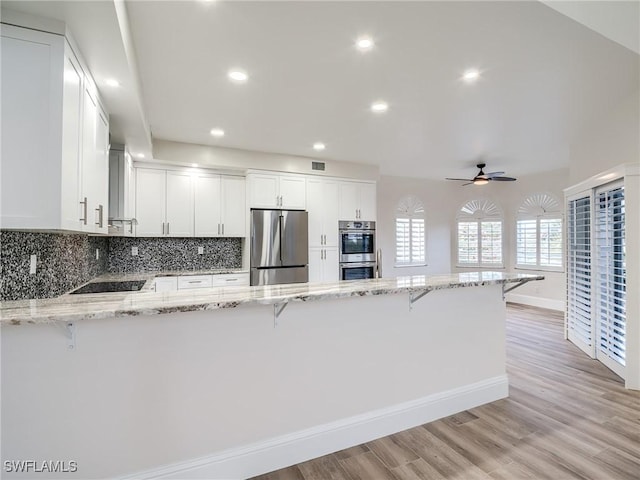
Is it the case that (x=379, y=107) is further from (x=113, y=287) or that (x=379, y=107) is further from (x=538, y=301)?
(x=538, y=301)

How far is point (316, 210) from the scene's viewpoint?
17.3 ft

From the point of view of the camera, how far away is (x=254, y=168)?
485cm

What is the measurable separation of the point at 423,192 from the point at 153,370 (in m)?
6.75

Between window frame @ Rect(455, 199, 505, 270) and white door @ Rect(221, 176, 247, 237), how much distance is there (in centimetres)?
512

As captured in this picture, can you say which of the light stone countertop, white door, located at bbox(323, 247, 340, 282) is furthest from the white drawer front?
the light stone countertop

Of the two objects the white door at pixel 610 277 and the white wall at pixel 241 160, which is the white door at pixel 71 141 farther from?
the white door at pixel 610 277

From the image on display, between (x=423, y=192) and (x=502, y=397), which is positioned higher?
(x=423, y=192)

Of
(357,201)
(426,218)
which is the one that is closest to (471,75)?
(357,201)

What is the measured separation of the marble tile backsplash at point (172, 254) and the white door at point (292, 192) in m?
1.01

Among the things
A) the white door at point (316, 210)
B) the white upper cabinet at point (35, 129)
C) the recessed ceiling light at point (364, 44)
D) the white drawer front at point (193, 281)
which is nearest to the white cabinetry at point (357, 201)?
the white door at point (316, 210)

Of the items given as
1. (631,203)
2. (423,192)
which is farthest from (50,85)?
(423,192)

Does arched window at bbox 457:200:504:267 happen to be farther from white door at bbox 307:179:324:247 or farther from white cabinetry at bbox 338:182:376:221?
white door at bbox 307:179:324:247

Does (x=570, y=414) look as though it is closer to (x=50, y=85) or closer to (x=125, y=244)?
(x=50, y=85)

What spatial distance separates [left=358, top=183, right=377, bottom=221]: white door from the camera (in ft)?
18.5
